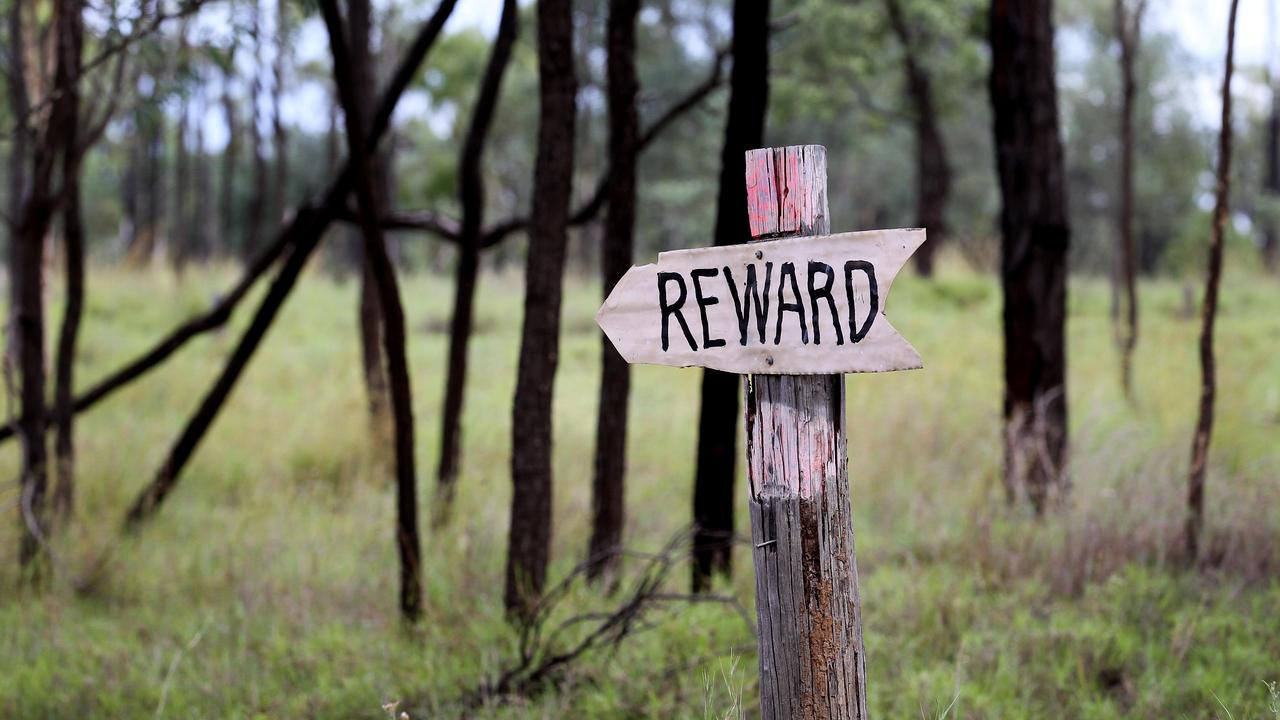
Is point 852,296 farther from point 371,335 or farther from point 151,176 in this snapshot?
point 151,176

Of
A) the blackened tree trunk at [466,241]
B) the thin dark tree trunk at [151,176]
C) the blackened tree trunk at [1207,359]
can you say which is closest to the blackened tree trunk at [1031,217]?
the blackened tree trunk at [1207,359]

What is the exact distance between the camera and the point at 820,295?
6.77 ft

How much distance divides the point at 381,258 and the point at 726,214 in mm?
1388

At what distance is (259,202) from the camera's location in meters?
13.6

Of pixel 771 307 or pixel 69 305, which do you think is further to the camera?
pixel 69 305

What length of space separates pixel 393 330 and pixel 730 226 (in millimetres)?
1413

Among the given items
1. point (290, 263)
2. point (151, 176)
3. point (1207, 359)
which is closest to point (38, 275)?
point (290, 263)

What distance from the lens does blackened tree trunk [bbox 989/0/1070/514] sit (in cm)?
573

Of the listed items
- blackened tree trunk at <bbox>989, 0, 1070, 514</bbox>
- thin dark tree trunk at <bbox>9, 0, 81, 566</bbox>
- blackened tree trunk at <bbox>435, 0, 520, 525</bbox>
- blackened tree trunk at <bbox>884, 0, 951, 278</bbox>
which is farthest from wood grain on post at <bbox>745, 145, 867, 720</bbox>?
blackened tree trunk at <bbox>884, 0, 951, 278</bbox>

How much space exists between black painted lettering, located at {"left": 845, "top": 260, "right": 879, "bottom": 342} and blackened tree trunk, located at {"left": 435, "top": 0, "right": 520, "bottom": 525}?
3.20 metres

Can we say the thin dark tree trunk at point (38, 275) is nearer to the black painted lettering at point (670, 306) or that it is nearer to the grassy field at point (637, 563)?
the grassy field at point (637, 563)

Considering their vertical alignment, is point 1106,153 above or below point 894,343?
above

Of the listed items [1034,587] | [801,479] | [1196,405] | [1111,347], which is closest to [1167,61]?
[1111,347]

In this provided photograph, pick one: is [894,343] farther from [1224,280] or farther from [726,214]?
[1224,280]
